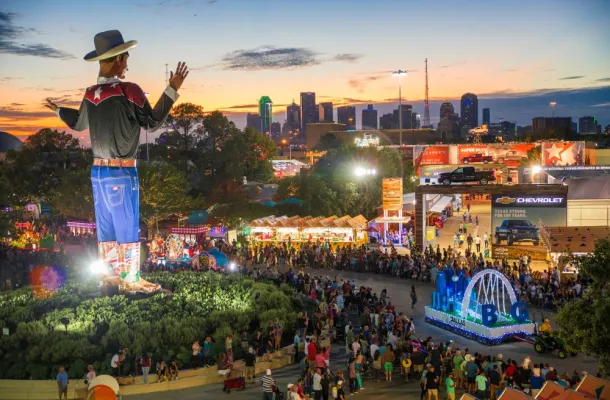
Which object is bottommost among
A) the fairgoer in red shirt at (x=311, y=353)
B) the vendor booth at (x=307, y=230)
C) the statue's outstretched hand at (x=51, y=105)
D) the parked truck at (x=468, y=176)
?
the fairgoer in red shirt at (x=311, y=353)

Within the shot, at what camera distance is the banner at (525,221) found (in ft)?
105

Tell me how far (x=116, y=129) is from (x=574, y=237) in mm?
19793

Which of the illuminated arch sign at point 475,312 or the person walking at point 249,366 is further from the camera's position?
the illuminated arch sign at point 475,312

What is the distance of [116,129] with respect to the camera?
19.1 m

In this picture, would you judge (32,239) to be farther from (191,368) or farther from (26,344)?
(191,368)

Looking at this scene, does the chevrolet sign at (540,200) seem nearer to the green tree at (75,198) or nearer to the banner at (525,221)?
the banner at (525,221)

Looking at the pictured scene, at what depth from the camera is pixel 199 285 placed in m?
23.6

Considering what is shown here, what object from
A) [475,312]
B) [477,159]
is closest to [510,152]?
[477,159]

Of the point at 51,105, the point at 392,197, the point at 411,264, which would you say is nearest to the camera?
the point at 51,105

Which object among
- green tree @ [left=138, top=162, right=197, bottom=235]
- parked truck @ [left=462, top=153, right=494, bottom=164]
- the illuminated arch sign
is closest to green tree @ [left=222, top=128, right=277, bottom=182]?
green tree @ [left=138, top=162, right=197, bottom=235]

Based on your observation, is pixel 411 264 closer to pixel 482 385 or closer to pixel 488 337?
pixel 488 337

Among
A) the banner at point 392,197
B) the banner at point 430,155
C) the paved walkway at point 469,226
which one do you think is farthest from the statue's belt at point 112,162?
the banner at point 430,155

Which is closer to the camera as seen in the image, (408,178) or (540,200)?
(540,200)

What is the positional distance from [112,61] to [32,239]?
2688 centimetres
